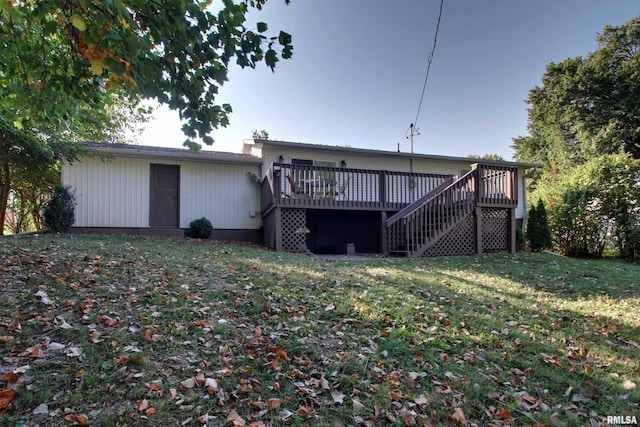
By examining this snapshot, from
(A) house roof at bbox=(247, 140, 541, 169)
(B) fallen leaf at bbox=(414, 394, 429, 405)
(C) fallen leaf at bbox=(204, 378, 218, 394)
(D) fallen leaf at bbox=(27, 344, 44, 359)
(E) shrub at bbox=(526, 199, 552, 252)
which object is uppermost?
(A) house roof at bbox=(247, 140, 541, 169)

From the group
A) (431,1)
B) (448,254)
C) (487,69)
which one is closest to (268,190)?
(448,254)

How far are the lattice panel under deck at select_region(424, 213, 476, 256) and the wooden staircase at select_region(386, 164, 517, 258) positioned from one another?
7 cm

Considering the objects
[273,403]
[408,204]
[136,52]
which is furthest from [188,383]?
[408,204]

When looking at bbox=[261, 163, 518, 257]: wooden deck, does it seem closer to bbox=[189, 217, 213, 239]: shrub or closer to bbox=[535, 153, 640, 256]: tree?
bbox=[189, 217, 213, 239]: shrub

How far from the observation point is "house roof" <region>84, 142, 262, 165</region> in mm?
9755

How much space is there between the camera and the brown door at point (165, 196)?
10492 mm

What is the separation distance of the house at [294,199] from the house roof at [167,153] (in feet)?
0.10

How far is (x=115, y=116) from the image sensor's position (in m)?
16.6

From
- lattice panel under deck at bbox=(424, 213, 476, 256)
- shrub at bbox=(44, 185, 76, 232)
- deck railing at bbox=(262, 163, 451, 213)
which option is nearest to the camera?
shrub at bbox=(44, 185, 76, 232)

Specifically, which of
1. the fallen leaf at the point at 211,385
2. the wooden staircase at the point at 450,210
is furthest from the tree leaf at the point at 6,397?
the wooden staircase at the point at 450,210

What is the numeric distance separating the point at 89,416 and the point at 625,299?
6.69m

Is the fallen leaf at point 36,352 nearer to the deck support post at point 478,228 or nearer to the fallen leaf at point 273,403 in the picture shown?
the fallen leaf at point 273,403

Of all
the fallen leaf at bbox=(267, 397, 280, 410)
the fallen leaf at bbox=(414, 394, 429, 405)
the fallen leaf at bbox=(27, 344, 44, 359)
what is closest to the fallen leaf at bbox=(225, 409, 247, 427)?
the fallen leaf at bbox=(267, 397, 280, 410)

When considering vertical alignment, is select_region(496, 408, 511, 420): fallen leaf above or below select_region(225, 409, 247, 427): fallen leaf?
below
